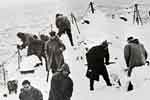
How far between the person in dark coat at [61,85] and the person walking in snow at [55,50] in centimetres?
307

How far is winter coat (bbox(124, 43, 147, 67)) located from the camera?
9047mm

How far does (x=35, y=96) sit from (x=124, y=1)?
19.9m

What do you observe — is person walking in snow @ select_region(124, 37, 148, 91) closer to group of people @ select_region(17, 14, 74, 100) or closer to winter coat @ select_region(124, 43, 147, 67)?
winter coat @ select_region(124, 43, 147, 67)

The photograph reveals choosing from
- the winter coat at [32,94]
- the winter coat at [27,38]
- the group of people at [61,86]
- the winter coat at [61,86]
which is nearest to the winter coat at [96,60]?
the winter coat at [32,94]

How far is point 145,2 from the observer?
25094 millimetres

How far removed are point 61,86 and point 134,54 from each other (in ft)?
7.37

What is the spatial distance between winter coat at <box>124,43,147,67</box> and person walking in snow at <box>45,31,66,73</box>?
87.7 inches

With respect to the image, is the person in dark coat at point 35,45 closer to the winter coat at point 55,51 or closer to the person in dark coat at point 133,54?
the winter coat at point 55,51

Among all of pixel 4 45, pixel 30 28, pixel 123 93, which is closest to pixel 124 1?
A: pixel 30 28

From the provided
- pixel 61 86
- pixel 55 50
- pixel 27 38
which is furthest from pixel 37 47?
pixel 61 86

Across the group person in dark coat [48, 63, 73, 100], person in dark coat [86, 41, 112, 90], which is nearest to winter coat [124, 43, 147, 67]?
person in dark coat [86, 41, 112, 90]

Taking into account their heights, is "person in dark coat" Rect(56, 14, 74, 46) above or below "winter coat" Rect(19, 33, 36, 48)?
above

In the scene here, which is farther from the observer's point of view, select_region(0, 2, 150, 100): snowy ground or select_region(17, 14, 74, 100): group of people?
select_region(0, 2, 150, 100): snowy ground

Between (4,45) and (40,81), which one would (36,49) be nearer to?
(40,81)
